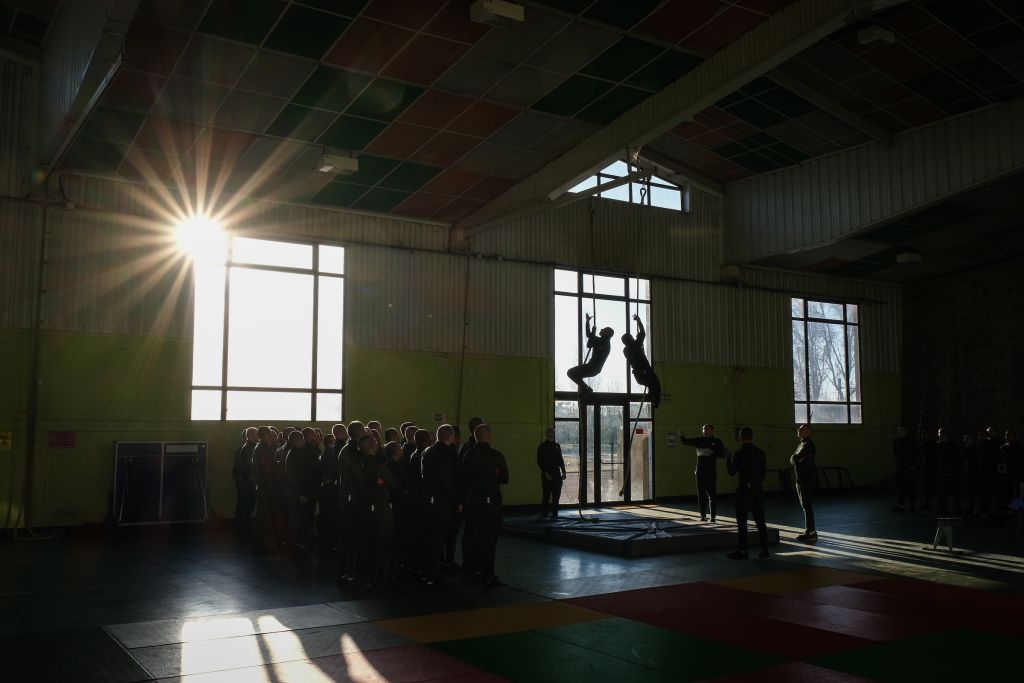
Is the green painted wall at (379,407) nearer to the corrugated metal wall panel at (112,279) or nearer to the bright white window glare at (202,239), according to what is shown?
the corrugated metal wall panel at (112,279)

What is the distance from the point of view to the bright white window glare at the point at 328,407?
15969 millimetres

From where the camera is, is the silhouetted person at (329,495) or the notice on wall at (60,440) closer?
the silhouetted person at (329,495)

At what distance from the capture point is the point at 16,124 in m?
13.8

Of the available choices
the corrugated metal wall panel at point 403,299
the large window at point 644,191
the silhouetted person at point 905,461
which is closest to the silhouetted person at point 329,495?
the corrugated metal wall panel at point 403,299

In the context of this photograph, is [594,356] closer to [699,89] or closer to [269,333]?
[699,89]

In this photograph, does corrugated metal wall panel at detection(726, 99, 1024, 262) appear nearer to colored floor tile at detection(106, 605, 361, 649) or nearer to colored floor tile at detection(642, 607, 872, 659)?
colored floor tile at detection(642, 607, 872, 659)

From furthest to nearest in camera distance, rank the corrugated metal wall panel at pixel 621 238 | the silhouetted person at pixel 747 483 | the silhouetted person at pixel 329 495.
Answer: the corrugated metal wall panel at pixel 621 238 → the silhouetted person at pixel 747 483 → the silhouetted person at pixel 329 495

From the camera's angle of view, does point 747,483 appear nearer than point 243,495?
Yes

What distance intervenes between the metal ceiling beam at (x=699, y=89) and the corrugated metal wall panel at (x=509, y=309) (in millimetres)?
1882

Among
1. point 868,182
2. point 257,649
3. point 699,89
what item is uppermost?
point 868,182

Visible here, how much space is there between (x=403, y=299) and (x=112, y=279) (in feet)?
17.8

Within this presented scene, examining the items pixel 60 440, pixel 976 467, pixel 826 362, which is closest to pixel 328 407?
pixel 60 440

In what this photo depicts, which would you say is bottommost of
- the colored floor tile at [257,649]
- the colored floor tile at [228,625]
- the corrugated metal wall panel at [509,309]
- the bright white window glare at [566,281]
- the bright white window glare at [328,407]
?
the colored floor tile at [228,625]

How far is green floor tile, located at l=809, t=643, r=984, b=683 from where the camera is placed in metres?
6.17
